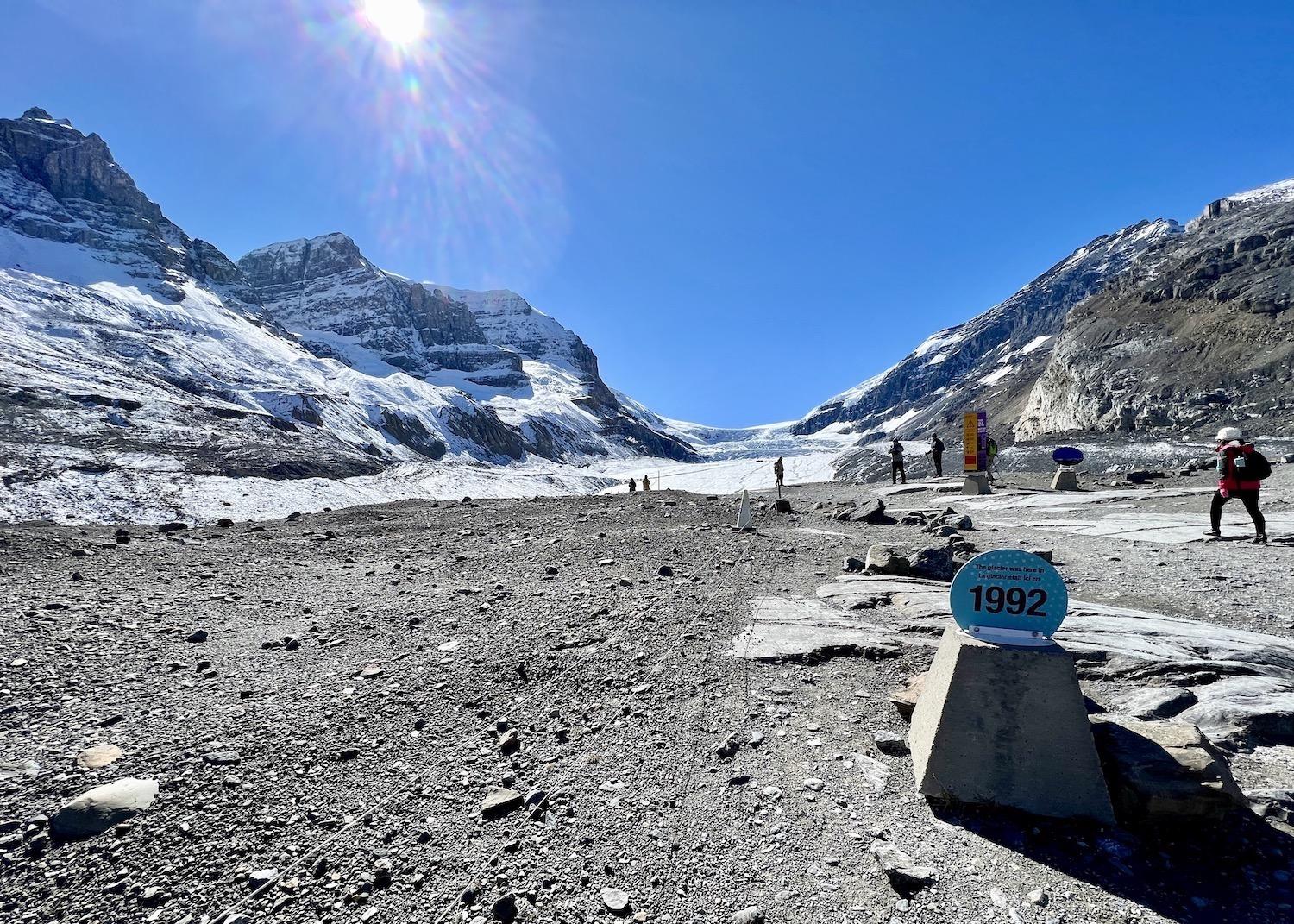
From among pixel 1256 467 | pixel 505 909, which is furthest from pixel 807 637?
pixel 1256 467

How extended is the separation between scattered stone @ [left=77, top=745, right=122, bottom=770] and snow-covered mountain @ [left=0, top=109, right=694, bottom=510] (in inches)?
1299

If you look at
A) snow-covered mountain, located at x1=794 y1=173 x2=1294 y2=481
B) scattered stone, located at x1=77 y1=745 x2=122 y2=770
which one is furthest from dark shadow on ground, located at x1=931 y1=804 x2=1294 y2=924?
snow-covered mountain, located at x1=794 y1=173 x2=1294 y2=481

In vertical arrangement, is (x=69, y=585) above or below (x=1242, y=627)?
above

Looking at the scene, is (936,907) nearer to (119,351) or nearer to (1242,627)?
(1242,627)

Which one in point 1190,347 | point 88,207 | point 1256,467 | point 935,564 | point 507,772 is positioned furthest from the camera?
point 88,207

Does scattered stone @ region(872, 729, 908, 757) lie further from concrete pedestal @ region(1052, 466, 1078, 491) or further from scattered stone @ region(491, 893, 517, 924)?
concrete pedestal @ region(1052, 466, 1078, 491)

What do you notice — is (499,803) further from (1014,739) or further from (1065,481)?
(1065,481)

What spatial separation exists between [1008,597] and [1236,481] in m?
12.5

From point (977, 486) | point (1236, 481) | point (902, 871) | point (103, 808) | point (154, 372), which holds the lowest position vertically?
point (902, 871)

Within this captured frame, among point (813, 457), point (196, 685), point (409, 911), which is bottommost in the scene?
point (409, 911)

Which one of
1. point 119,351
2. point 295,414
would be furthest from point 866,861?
point 119,351

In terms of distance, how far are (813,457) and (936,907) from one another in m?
109

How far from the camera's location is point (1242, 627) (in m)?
7.11

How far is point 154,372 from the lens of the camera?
83.8 metres
